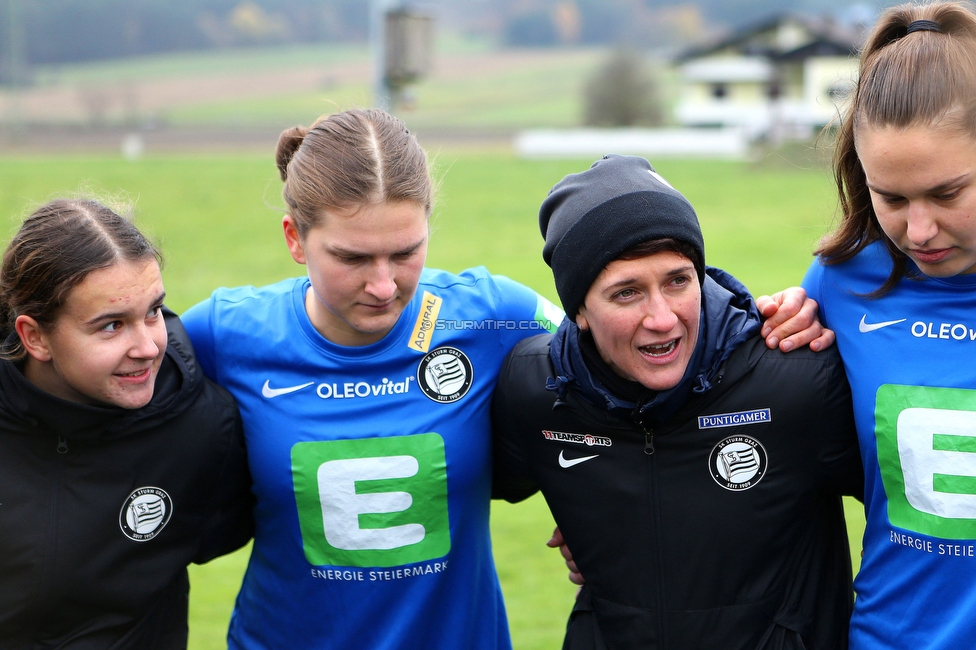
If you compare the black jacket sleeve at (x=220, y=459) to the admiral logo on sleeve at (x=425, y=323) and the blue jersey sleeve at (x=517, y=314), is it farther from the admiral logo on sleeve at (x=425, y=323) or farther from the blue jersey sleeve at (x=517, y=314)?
the blue jersey sleeve at (x=517, y=314)

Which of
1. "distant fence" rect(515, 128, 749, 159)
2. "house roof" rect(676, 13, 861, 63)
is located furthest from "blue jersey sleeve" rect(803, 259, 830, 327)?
"house roof" rect(676, 13, 861, 63)

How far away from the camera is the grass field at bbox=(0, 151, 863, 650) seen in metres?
5.11

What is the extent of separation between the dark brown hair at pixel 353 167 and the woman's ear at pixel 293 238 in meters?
0.06

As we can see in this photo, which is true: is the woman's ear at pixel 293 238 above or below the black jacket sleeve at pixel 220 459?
above

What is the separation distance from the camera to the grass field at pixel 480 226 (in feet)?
16.8

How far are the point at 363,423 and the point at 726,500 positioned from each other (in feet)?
3.29

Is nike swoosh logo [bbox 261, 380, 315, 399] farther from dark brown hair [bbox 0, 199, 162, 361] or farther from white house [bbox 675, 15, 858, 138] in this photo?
white house [bbox 675, 15, 858, 138]

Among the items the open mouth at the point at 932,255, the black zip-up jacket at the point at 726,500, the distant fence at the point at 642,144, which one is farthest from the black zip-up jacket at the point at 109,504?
the distant fence at the point at 642,144

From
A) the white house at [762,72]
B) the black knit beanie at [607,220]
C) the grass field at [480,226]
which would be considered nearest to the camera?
the black knit beanie at [607,220]

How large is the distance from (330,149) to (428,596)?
1266 millimetres

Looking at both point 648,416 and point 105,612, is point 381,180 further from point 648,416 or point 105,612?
point 105,612

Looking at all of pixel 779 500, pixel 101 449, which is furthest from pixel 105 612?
pixel 779 500

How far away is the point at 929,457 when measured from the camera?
235cm

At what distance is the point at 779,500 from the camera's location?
100.0 inches
